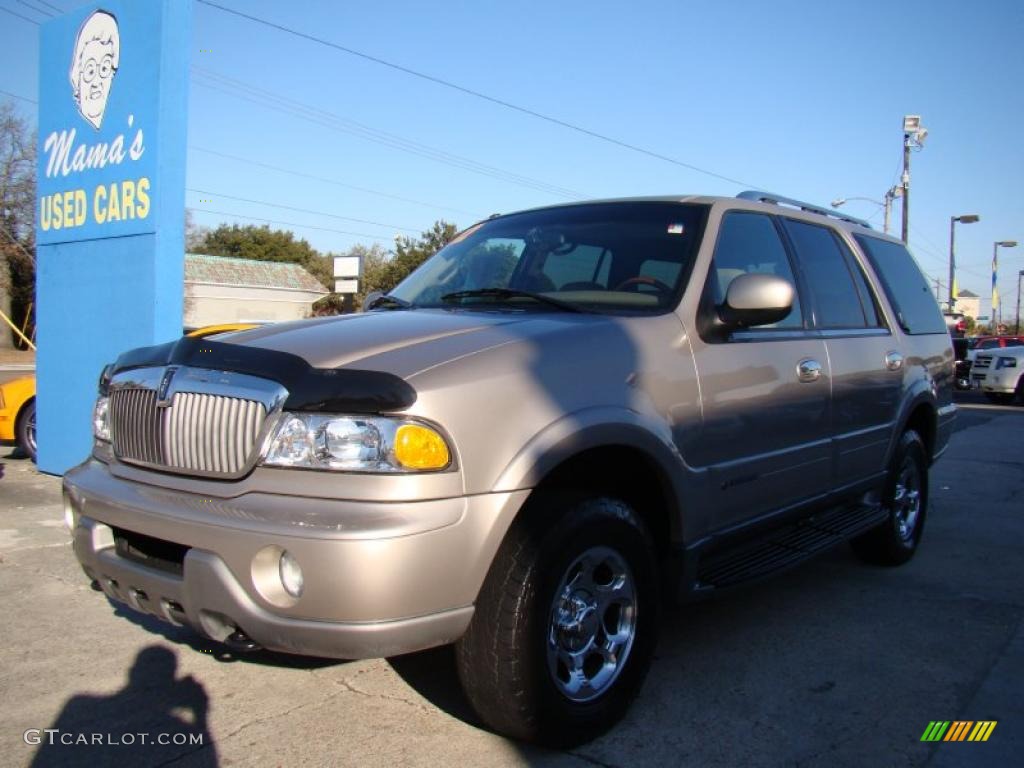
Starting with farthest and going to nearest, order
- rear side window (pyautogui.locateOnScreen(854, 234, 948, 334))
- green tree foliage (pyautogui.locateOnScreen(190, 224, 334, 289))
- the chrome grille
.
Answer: green tree foliage (pyautogui.locateOnScreen(190, 224, 334, 289)), rear side window (pyautogui.locateOnScreen(854, 234, 948, 334)), the chrome grille

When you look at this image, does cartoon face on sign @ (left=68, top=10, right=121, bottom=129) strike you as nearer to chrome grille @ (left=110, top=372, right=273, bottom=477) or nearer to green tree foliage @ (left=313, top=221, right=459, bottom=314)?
chrome grille @ (left=110, top=372, right=273, bottom=477)

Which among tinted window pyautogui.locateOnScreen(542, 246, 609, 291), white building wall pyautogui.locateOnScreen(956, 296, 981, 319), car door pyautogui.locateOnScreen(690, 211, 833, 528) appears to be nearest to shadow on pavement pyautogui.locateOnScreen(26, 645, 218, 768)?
car door pyautogui.locateOnScreen(690, 211, 833, 528)

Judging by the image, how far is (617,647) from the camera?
9.80ft

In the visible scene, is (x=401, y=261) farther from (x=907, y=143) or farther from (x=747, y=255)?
(x=747, y=255)

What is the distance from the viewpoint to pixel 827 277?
4.59 meters

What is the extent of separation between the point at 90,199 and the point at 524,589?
676 centimetres

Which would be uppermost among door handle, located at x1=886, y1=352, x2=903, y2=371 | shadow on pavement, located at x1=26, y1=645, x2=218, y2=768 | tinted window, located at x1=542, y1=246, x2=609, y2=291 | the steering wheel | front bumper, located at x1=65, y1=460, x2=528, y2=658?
tinted window, located at x1=542, y1=246, x2=609, y2=291

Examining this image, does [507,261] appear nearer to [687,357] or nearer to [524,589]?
[687,357]

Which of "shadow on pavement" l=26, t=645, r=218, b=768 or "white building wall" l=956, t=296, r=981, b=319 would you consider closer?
"shadow on pavement" l=26, t=645, r=218, b=768

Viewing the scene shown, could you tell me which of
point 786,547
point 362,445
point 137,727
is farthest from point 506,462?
point 786,547

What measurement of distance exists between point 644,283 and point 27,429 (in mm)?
7544

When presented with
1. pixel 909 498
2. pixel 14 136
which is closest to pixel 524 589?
pixel 909 498

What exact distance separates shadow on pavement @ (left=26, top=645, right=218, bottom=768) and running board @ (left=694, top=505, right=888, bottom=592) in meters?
1.91

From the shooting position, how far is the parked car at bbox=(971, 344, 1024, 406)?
19344mm
